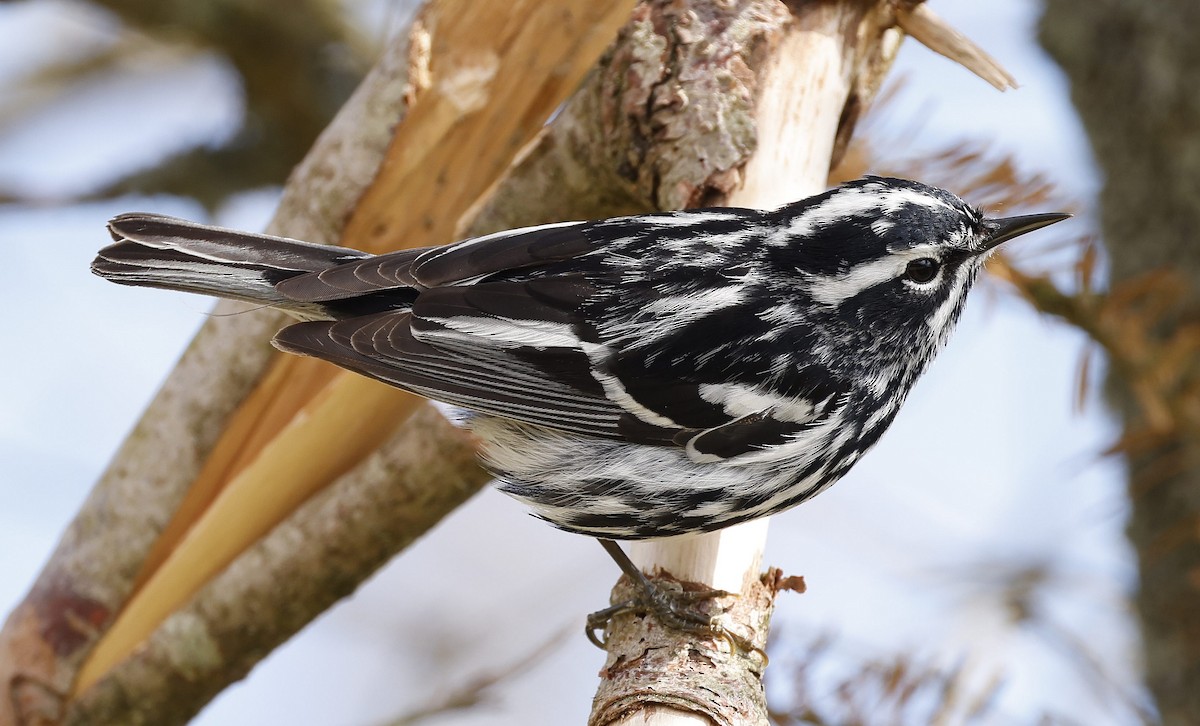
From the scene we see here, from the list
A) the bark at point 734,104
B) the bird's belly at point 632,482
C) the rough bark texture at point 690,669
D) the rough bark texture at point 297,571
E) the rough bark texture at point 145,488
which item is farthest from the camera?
the rough bark texture at point 145,488

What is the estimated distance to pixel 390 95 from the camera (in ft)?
8.84

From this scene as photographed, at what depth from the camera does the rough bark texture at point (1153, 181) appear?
329cm

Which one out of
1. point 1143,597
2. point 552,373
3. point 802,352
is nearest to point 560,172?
point 552,373

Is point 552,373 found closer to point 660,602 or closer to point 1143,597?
point 660,602

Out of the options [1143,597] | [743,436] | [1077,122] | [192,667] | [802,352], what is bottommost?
[192,667]

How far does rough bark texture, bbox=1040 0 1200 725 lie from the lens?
3.29 meters

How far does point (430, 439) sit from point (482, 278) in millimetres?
380

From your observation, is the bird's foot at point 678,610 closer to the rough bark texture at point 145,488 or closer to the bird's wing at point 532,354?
the bird's wing at point 532,354

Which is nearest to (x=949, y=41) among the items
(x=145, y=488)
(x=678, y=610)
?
(x=678, y=610)

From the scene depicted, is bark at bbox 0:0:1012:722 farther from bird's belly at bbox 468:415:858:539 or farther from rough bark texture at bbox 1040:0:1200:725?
rough bark texture at bbox 1040:0:1200:725

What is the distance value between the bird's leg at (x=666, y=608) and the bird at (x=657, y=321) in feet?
0.20

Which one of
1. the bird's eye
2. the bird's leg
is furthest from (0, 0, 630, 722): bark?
the bird's eye

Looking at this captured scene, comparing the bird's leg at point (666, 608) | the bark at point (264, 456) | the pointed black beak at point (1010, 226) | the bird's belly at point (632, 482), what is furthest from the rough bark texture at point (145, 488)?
the pointed black beak at point (1010, 226)

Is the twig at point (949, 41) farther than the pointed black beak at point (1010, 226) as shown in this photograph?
Yes
